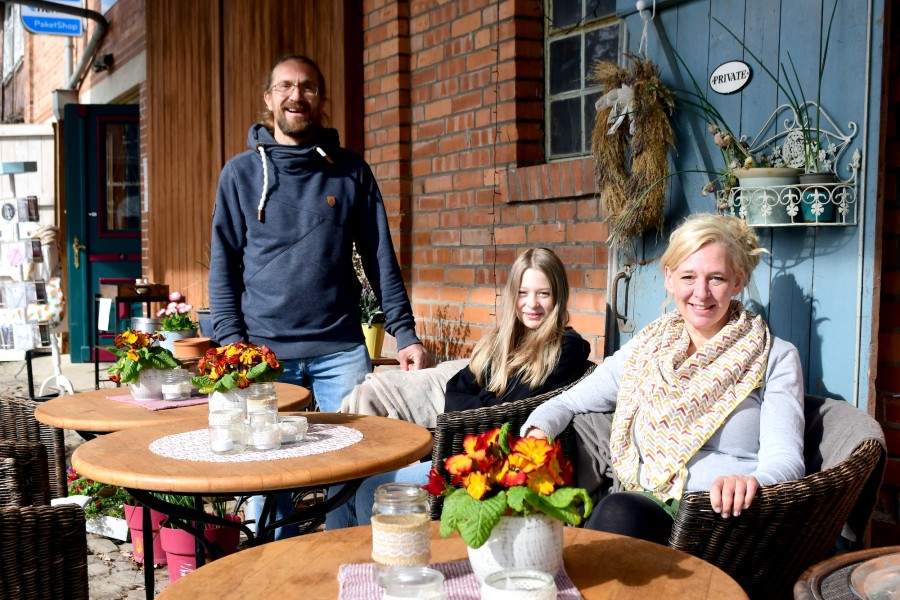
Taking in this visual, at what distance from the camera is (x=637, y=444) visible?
2574mm

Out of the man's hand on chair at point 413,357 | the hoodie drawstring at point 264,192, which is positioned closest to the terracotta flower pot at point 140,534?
the man's hand on chair at point 413,357

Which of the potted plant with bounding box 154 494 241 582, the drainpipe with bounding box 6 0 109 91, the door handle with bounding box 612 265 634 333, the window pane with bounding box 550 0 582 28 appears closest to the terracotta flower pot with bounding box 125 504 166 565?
the potted plant with bounding box 154 494 241 582

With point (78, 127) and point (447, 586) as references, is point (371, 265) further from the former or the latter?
point (78, 127)

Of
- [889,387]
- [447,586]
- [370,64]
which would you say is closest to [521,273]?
[889,387]

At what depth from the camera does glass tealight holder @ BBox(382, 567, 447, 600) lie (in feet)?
4.74

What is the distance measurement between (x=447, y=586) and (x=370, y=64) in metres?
4.13

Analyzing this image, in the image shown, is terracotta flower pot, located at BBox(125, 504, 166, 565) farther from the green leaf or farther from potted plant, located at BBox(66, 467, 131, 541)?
the green leaf

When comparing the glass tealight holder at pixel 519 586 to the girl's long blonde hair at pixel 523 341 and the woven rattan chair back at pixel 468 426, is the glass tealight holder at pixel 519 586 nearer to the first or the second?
the woven rattan chair back at pixel 468 426

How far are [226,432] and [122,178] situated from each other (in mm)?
8477

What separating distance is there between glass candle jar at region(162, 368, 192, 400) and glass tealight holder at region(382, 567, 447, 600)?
1821 millimetres

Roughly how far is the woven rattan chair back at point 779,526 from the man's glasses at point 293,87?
81.5 inches

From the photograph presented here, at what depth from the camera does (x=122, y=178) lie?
10227 millimetres

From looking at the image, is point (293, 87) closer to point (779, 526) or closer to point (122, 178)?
point (779, 526)

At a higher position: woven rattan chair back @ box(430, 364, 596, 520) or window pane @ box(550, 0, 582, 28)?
window pane @ box(550, 0, 582, 28)
